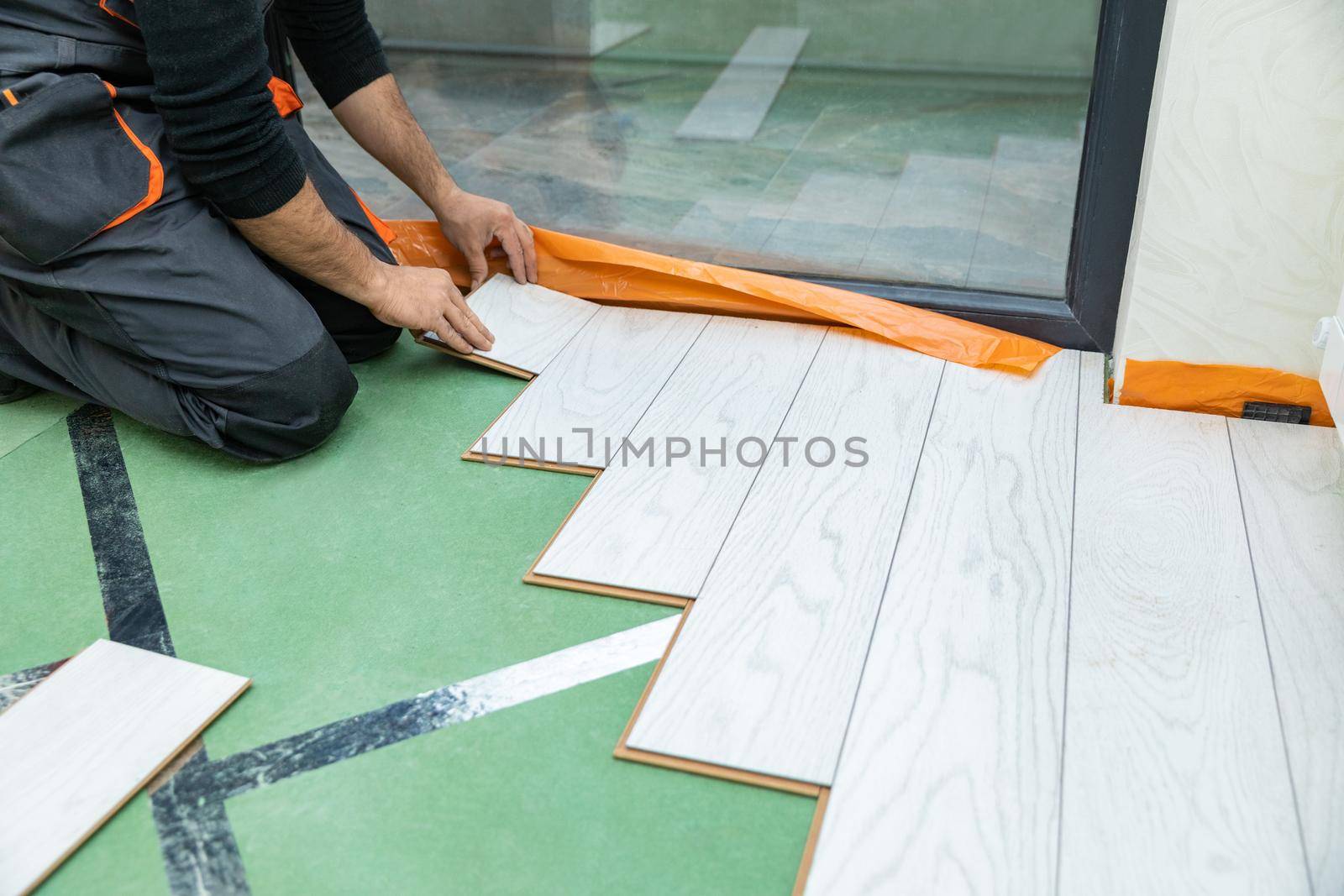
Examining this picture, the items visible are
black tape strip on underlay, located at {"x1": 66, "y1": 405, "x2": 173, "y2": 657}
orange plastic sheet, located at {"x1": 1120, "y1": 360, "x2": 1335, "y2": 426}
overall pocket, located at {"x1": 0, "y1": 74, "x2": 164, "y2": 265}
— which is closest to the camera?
black tape strip on underlay, located at {"x1": 66, "y1": 405, "x2": 173, "y2": 657}

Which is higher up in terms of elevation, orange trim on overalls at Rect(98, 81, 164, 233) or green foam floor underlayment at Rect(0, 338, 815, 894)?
orange trim on overalls at Rect(98, 81, 164, 233)

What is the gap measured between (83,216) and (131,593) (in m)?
0.56

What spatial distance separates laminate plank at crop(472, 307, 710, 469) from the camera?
1.72 meters

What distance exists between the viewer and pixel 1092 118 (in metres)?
1.82

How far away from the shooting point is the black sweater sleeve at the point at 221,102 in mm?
1436

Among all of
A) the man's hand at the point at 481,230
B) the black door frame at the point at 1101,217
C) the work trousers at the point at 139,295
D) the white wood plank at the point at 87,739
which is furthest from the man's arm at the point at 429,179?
the white wood plank at the point at 87,739

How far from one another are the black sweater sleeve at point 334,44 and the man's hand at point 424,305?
447 millimetres

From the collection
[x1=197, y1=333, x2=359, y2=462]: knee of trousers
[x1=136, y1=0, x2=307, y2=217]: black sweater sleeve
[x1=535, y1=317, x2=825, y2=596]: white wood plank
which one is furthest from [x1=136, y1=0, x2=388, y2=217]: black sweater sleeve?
[x1=535, y1=317, x2=825, y2=596]: white wood plank

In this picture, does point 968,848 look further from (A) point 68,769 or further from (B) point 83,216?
(B) point 83,216

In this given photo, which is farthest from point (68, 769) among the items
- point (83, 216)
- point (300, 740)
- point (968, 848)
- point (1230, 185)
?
point (1230, 185)

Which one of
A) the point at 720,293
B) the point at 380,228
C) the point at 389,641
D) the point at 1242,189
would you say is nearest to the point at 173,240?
the point at 380,228

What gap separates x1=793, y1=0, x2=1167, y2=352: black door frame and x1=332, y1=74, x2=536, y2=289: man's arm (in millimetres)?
639

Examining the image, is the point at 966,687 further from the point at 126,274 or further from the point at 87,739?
the point at 126,274

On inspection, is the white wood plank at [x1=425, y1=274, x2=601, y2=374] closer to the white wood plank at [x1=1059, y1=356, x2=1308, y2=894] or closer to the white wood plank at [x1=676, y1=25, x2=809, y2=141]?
the white wood plank at [x1=676, y1=25, x2=809, y2=141]
